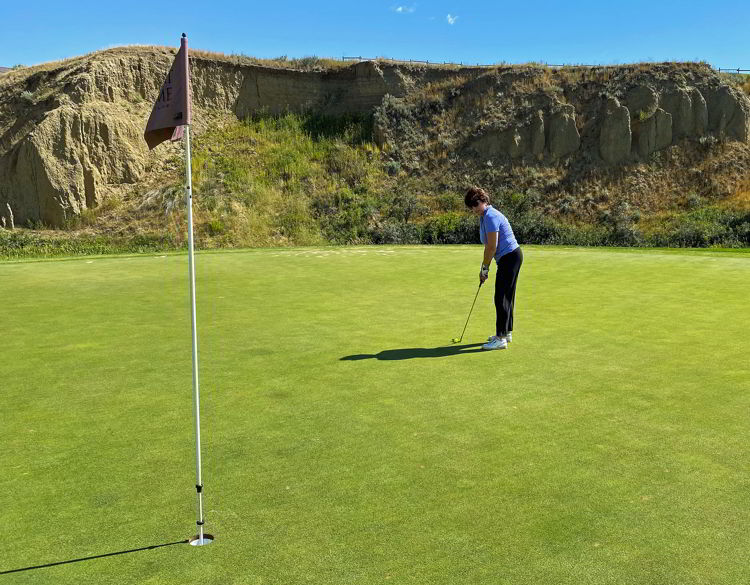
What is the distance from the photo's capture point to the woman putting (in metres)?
9.66

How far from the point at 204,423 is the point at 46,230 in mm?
38247

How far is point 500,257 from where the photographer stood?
1030 centimetres

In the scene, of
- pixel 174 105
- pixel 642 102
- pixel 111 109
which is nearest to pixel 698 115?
pixel 642 102

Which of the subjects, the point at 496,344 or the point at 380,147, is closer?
the point at 496,344

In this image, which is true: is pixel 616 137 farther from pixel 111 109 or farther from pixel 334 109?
pixel 111 109

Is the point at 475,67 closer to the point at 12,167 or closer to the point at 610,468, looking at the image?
the point at 12,167

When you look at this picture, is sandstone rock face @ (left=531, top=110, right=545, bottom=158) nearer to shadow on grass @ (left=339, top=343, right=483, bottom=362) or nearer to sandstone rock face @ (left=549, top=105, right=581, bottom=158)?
sandstone rock face @ (left=549, top=105, right=581, bottom=158)

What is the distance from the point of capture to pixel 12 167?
41.5m

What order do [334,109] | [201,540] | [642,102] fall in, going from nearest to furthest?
[201,540] → [642,102] → [334,109]

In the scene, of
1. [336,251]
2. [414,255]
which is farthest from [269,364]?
[336,251]

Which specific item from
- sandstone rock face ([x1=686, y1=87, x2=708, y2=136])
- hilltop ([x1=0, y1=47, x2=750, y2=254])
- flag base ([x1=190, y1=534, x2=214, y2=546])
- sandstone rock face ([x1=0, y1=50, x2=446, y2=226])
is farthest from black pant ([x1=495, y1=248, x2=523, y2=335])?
sandstone rock face ([x1=686, y1=87, x2=708, y2=136])

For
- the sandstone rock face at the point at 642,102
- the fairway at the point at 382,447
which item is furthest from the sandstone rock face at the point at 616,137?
the fairway at the point at 382,447

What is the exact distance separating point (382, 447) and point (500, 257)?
5.11 metres

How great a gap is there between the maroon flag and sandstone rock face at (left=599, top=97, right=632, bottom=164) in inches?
1725
